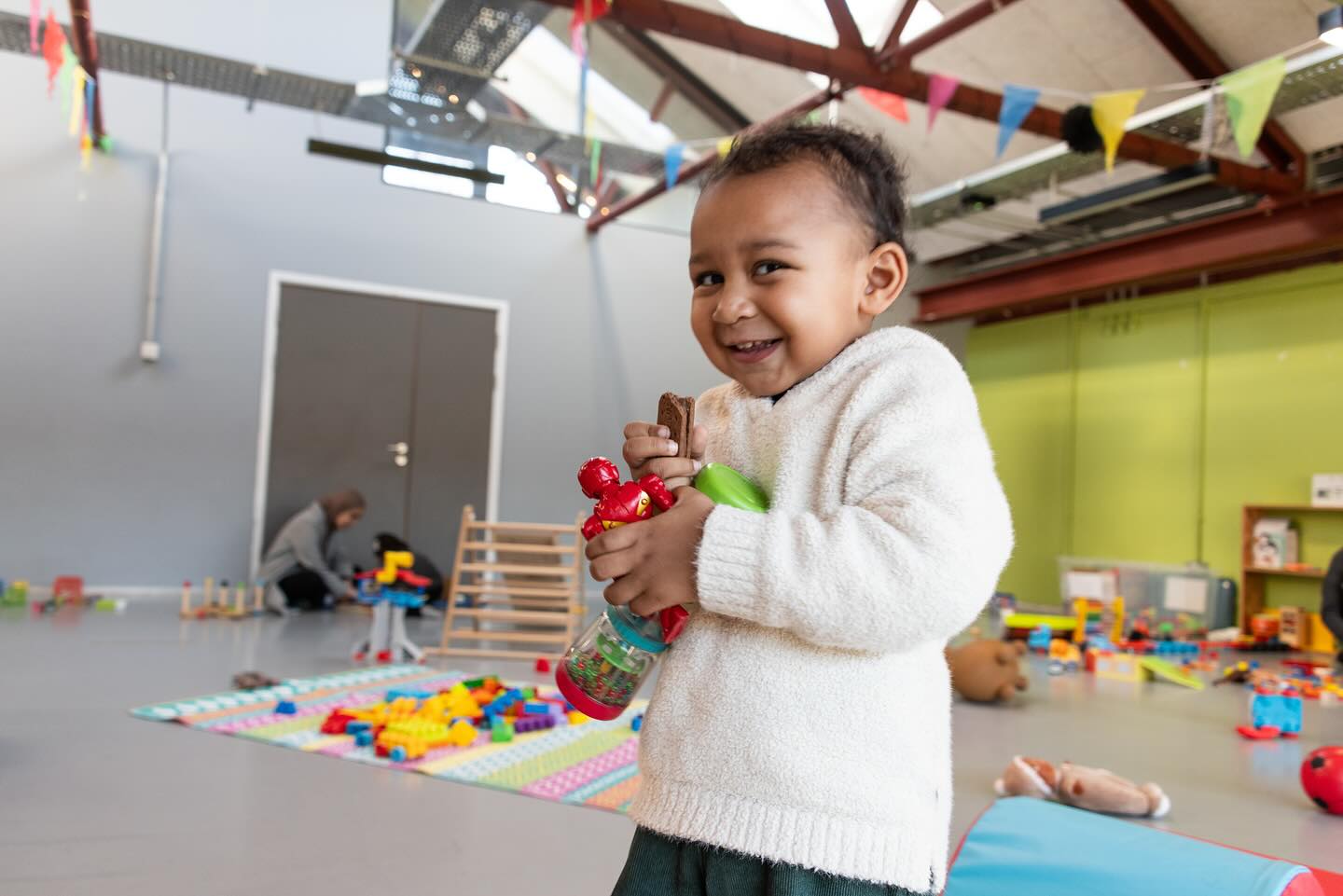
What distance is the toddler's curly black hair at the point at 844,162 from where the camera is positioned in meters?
0.92

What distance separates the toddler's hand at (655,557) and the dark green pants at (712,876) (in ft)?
0.73

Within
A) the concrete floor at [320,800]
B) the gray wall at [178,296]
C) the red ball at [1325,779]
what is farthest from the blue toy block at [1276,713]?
the gray wall at [178,296]

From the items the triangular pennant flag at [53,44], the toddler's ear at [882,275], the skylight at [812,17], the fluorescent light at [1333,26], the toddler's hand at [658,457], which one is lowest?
the toddler's hand at [658,457]

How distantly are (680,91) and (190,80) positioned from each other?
4058 mm

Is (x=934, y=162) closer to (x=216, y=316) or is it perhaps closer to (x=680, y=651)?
(x=216, y=316)

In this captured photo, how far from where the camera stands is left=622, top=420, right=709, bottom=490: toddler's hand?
0.91 m

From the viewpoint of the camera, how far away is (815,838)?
0.80 metres

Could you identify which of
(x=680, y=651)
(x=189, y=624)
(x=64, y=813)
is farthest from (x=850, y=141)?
(x=189, y=624)

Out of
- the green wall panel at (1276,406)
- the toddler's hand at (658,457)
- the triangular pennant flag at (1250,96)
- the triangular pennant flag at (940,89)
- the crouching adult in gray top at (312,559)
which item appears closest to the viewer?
the toddler's hand at (658,457)

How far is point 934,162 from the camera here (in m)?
8.66

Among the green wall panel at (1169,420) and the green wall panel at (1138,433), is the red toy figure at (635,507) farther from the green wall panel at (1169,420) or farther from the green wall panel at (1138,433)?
the green wall panel at (1138,433)

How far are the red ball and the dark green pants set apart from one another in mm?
2922

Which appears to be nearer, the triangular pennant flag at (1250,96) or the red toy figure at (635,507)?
the red toy figure at (635,507)

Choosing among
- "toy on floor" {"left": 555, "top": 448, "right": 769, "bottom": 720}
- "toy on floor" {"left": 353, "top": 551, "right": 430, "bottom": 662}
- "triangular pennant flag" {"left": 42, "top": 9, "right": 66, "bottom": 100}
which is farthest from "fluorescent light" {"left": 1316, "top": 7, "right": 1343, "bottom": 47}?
"triangular pennant flag" {"left": 42, "top": 9, "right": 66, "bottom": 100}
